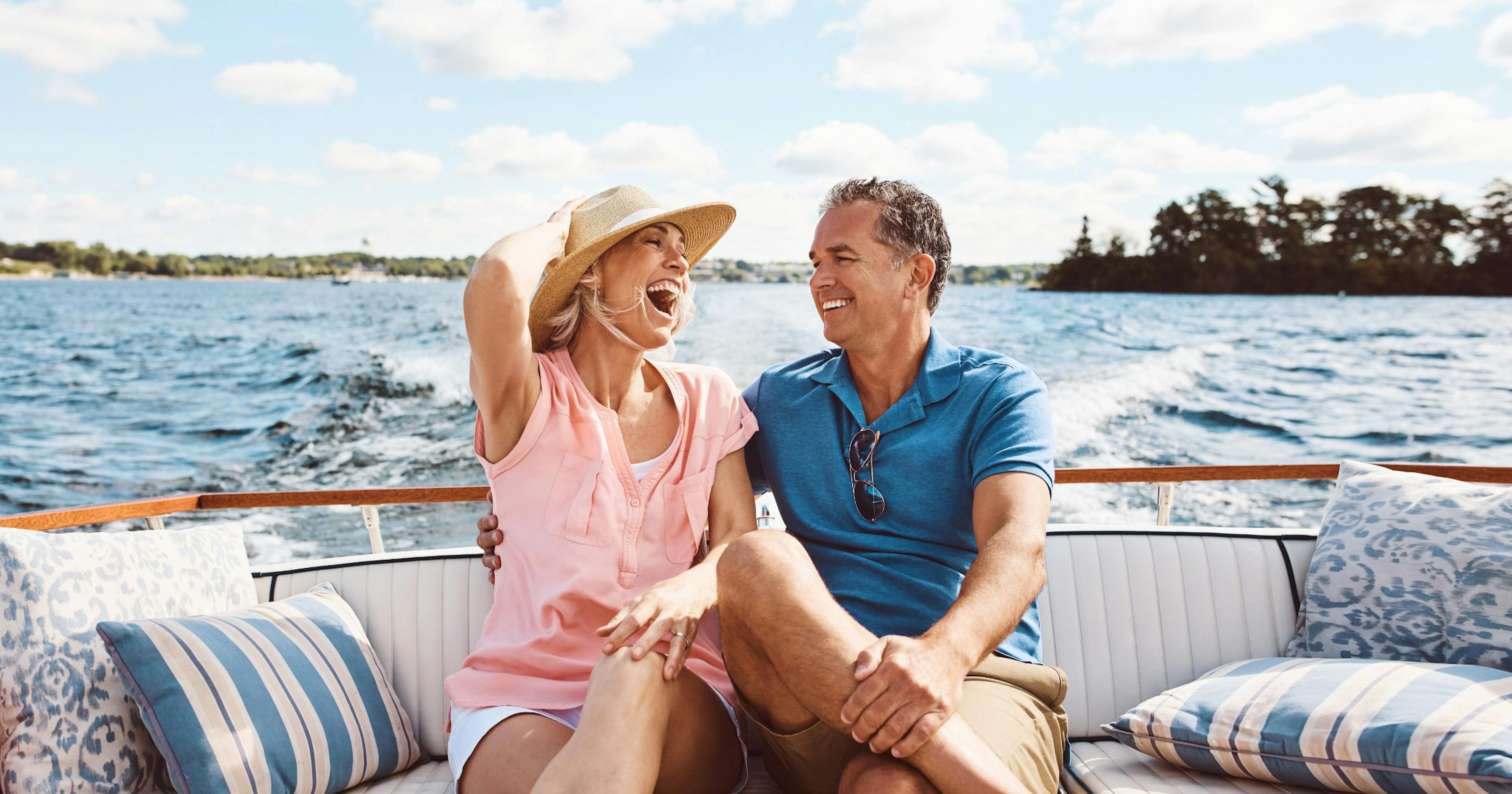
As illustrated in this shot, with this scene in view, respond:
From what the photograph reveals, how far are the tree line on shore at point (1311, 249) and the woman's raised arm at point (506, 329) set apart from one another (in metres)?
29.8

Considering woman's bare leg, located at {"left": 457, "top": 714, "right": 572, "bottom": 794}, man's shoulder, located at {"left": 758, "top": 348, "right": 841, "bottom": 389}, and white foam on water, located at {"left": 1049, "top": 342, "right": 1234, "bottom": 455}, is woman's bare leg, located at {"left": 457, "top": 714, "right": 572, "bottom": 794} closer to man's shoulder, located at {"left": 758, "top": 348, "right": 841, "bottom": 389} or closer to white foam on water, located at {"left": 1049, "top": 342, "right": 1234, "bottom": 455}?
man's shoulder, located at {"left": 758, "top": 348, "right": 841, "bottom": 389}

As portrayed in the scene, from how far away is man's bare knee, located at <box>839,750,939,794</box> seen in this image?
1174mm

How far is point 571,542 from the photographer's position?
5.25 ft

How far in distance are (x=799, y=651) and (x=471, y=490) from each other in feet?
4.79

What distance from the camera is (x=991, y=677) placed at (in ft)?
5.04

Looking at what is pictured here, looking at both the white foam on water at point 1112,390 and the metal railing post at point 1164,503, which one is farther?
the white foam on water at point 1112,390

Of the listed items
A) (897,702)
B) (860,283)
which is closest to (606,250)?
(860,283)

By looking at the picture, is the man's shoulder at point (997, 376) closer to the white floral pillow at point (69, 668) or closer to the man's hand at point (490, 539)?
the man's hand at point (490, 539)

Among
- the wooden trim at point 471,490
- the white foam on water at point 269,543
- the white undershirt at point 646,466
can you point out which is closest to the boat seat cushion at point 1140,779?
the wooden trim at point 471,490

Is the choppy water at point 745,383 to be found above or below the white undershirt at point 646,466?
below

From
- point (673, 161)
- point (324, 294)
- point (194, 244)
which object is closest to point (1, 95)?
point (194, 244)

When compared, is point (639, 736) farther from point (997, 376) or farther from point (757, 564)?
point (997, 376)

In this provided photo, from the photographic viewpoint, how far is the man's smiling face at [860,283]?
1854 mm

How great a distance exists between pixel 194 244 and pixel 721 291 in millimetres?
41772
